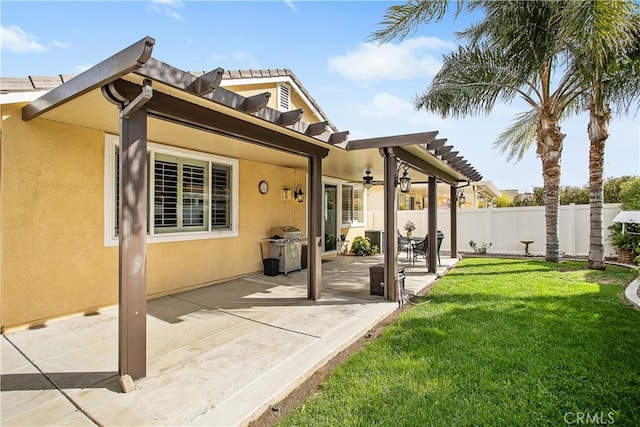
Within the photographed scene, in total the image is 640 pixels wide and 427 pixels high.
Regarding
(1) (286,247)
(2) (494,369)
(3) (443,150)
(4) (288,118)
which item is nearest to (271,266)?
(1) (286,247)

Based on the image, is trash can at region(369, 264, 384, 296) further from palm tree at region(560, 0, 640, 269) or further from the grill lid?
palm tree at region(560, 0, 640, 269)

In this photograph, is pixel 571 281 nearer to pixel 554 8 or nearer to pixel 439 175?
pixel 439 175

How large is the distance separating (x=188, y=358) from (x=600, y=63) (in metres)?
10.4

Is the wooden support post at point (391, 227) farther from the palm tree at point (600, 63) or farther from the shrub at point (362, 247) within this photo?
the shrub at point (362, 247)

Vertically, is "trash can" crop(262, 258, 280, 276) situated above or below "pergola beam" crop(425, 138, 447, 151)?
below

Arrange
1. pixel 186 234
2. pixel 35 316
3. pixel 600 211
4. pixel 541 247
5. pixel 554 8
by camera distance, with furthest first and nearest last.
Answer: pixel 541 247, pixel 600 211, pixel 554 8, pixel 186 234, pixel 35 316

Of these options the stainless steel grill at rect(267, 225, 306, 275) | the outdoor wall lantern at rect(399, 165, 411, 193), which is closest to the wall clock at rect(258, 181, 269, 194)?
the stainless steel grill at rect(267, 225, 306, 275)

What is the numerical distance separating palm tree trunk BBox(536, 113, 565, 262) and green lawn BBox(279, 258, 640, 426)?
464 centimetres

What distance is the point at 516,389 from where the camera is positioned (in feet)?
10.1

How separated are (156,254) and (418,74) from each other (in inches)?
382

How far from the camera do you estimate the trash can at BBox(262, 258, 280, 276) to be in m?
8.34

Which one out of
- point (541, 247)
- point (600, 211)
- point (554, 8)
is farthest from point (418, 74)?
point (541, 247)

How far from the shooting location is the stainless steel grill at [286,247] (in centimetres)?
856
